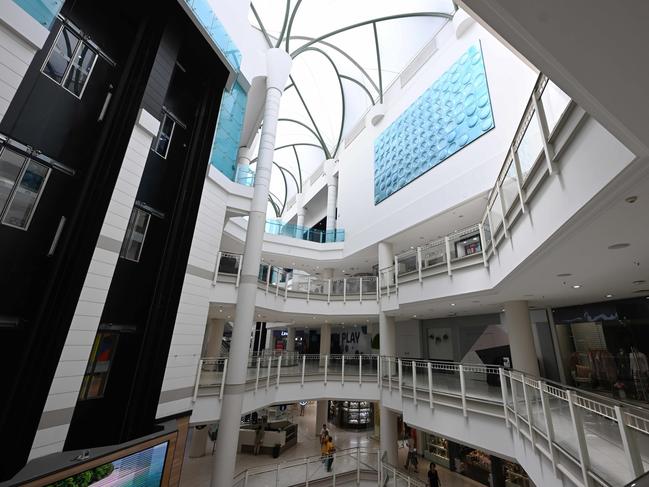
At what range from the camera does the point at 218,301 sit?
10250mm

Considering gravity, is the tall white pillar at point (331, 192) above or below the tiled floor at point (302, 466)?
above

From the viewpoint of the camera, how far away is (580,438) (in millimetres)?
3623

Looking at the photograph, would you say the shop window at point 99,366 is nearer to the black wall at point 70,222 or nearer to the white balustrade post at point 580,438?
the black wall at point 70,222

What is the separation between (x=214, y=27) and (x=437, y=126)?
10.6 metres

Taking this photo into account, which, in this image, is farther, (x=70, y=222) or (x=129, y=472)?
(x=129, y=472)

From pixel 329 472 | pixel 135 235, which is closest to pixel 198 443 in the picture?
pixel 329 472

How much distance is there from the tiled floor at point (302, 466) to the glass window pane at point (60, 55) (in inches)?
408

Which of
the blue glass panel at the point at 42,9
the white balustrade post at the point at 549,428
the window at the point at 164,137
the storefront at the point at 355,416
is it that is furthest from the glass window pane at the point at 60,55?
the storefront at the point at 355,416

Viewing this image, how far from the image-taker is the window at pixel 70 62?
520 cm

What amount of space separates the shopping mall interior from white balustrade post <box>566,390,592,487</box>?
0.07 ft

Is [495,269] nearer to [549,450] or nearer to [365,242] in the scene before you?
[549,450]

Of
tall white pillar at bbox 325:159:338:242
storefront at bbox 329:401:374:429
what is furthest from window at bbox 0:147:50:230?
storefront at bbox 329:401:374:429

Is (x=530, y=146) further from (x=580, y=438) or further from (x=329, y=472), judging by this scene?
(x=329, y=472)

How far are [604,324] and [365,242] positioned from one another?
10816 millimetres
